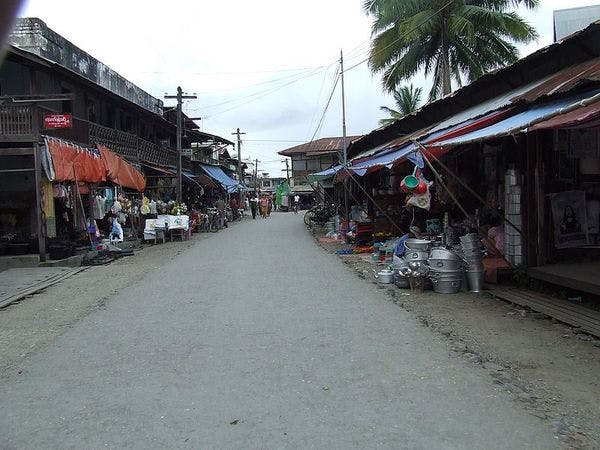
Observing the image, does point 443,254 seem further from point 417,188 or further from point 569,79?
point 569,79

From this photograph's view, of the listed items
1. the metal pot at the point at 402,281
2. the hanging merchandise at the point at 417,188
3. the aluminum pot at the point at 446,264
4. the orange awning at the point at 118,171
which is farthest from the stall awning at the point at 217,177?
the aluminum pot at the point at 446,264

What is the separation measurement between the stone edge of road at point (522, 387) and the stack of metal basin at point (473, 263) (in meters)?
1.65

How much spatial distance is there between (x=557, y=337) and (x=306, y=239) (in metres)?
16.4

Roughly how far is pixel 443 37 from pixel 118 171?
45.8 feet

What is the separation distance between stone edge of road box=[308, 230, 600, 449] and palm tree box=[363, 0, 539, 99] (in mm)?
17223

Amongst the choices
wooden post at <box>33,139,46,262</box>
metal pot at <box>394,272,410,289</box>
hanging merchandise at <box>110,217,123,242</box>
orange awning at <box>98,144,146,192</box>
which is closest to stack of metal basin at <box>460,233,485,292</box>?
metal pot at <box>394,272,410,289</box>

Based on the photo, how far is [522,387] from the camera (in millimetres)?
4562

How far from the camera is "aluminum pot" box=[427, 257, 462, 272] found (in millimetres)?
8984

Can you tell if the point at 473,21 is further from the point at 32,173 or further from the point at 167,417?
the point at 167,417

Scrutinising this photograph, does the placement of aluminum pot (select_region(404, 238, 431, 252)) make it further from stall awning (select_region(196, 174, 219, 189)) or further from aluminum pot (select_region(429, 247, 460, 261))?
stall awning (select_region(196, 174, 219, 189))

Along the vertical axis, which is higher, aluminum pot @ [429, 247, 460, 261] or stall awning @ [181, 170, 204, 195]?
stall awning @ [181, 170, 204, 195]

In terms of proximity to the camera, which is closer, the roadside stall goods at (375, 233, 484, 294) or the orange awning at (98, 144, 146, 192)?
the roadside stall goods at (375, 233, 484, 294)

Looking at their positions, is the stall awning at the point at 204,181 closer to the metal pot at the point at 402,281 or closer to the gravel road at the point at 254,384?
the metal pot at the point at 402,281

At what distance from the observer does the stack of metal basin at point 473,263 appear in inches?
349
